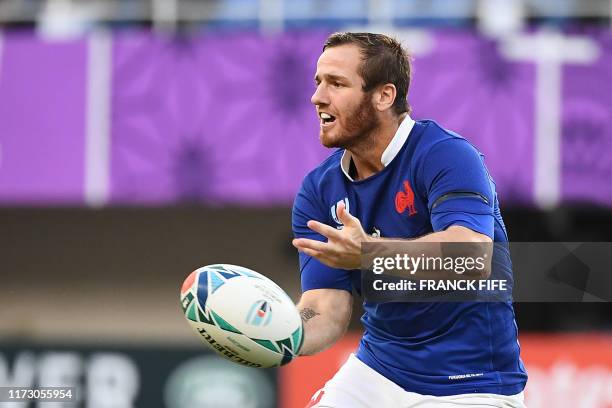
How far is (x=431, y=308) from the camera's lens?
5.01 metres

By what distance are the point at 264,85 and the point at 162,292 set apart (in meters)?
3.99

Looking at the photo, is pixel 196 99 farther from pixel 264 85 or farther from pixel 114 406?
pixel 114 406

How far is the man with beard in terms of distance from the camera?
4.87m

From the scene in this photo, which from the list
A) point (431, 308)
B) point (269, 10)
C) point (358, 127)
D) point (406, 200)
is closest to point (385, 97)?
point (358, 127)

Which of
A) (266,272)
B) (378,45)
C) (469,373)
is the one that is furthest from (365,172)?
(266,272)

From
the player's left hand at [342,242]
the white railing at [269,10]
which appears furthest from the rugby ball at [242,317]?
the white railing at [269,10]

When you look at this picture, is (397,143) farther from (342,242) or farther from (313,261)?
(342,242)

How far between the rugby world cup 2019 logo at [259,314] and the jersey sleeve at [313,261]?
631 mm

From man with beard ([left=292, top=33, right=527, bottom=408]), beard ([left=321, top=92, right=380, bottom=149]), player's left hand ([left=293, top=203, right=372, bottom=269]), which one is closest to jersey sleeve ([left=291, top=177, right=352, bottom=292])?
man with beard ([left=292, top=33, right=527, bottom=408])

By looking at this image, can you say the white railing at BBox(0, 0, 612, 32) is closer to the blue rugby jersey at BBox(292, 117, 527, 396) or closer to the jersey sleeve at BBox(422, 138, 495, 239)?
the blue rugby jersey at BBox(292, 117, 527, 396)

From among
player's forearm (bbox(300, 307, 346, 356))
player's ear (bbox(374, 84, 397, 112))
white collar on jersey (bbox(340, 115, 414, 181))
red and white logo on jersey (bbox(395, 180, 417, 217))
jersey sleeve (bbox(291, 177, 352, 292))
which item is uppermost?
player's ear (bbox(374, 84, 397, 112))

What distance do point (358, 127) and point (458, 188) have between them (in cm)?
67

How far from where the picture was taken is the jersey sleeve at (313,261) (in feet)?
17.7

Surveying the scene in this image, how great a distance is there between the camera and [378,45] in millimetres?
5277
